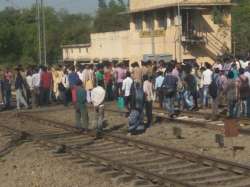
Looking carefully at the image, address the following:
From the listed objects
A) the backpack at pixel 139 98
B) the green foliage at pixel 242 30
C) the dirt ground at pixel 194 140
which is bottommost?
the dirt ground at pixel 194 140

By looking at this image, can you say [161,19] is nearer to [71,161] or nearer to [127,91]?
[127,91]

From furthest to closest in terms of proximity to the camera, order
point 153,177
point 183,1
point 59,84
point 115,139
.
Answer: point 183,1 < point 59,84 < point 115,139 < point 153,177

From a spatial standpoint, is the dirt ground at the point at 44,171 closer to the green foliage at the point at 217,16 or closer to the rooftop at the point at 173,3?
the rooftop at the point at 173,3

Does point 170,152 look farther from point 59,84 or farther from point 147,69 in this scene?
point 59,84

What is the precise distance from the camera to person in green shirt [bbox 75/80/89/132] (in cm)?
1748

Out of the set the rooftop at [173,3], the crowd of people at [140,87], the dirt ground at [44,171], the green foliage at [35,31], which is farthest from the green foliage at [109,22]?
the dirt ground at [44,171]

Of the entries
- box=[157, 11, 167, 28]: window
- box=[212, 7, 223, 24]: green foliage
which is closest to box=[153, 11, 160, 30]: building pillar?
box=[157, 11, 167, 28]: window

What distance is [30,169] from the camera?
12.6 m

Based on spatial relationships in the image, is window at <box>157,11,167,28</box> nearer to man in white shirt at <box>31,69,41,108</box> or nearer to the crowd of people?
the crowd of people

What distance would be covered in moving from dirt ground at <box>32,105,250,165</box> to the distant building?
3134 cm

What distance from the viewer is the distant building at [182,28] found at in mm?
53250

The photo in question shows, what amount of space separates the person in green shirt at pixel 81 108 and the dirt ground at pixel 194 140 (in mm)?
1147

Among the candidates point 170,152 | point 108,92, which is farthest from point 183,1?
point 170,152

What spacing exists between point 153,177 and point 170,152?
2594 millimetres
